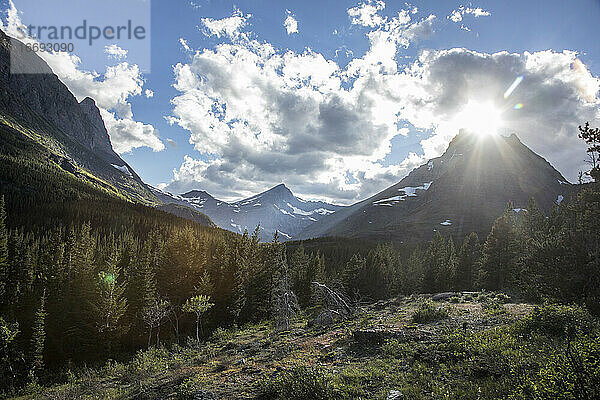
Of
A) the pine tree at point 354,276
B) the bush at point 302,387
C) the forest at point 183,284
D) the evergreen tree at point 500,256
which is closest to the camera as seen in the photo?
the bush at point 302,387

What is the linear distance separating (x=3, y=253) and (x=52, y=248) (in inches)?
311

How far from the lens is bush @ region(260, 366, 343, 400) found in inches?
428

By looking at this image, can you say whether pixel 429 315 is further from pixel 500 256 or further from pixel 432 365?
pixel 500 256

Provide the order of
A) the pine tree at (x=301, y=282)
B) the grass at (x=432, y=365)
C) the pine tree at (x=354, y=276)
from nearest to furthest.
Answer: the grass at (x=432, y=365) < the pine tree at (x=301, y=282) < the pine tree at (x=354, y=276)

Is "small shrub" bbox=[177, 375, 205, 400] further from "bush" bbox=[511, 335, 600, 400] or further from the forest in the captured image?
the forest

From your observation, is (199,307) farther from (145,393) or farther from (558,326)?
(558,326)

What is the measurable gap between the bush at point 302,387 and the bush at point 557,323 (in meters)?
9.43

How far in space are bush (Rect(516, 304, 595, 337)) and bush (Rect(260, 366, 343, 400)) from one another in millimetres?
9433

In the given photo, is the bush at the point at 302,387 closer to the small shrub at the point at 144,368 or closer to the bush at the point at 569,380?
the bush at the point at 569,380

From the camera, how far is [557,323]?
12500mm

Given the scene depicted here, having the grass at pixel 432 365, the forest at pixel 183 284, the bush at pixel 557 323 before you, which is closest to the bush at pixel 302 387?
the grass at pixel 432 365

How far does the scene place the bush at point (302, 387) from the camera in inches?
428

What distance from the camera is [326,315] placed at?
97.9 feet

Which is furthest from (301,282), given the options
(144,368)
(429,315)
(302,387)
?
(302,387)
